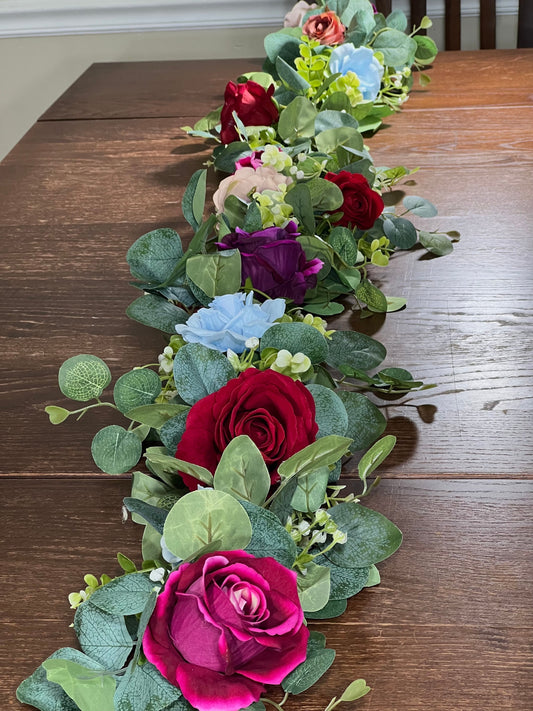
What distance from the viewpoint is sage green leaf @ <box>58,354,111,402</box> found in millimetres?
696

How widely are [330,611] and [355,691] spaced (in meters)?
0.07

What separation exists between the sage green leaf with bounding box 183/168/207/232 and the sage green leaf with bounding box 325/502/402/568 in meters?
0.36

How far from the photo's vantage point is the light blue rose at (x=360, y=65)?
1.37 metres

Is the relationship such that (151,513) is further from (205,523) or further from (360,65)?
(360,65)

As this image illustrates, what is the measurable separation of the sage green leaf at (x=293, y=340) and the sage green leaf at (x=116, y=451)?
0.44ft

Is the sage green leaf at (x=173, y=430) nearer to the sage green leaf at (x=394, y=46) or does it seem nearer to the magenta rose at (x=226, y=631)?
the magenta rose at (x=226, y=631)

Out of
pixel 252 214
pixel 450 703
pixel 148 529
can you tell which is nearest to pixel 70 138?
pixel 252 214

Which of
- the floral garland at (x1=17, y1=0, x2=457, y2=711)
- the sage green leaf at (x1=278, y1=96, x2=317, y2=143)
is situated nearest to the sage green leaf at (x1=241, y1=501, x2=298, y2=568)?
the floral garland at (x1=17, y1=0, x2=457, y2=711)

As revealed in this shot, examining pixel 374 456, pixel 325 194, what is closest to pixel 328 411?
pixel 374 456

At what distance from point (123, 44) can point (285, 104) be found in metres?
1.28

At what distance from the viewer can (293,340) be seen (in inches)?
26.9

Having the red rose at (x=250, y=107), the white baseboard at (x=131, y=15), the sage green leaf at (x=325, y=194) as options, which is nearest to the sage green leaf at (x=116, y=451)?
the sage green leaf at (x=325, y=194)

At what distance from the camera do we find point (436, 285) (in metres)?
0.95

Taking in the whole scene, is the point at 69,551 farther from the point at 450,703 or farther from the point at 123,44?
the point at 123,44
